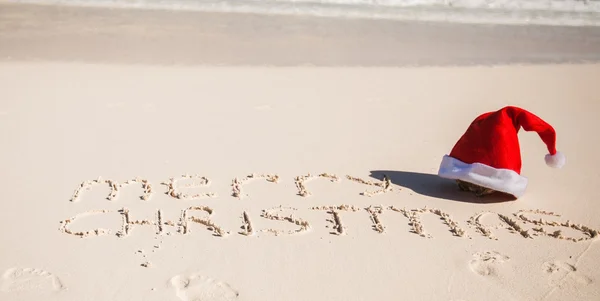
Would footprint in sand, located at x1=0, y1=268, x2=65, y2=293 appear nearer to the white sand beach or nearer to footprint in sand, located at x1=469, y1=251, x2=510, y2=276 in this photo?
the white sand beach

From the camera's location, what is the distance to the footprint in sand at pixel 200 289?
10.7 feet

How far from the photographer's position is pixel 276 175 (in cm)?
465

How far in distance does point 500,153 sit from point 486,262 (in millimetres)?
902

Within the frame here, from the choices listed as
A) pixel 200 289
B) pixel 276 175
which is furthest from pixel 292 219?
pixel 200 289

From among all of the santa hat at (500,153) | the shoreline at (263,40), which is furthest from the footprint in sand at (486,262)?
the shoreline at (263,40)

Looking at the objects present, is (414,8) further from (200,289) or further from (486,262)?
(200,289)

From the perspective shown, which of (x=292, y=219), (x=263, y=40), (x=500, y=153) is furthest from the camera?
(x=263, y=40)

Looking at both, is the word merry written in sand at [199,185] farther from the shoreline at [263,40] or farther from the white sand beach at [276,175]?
the shoreline at [263,40]

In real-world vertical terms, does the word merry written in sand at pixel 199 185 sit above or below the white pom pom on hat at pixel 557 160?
below

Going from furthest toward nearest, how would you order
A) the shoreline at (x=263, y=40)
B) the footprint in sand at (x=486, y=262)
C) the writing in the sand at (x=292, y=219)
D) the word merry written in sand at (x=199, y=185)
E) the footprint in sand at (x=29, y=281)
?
the shoreline at (x=263, y=40), the word merry written in sand at (x=199, y=185), the writing in the sand at (x=292, y=219), the footprint in sand at (x=486, y=262), the footprint in sand at (x=29, y=281)

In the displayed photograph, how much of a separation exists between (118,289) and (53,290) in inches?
10.9

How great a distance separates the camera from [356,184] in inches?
181

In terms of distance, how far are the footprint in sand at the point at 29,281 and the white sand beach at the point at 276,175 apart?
11 mm

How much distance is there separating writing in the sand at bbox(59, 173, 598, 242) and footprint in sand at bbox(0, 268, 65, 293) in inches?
16.4
